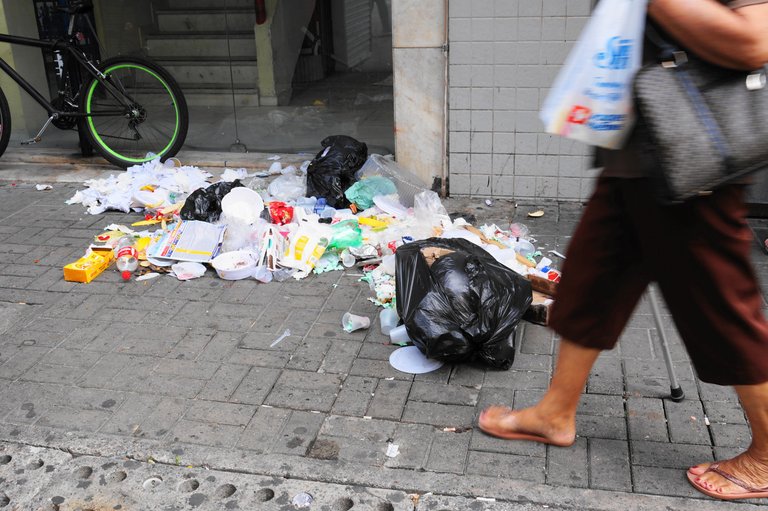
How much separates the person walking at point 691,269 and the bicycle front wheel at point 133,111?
4.73 metres

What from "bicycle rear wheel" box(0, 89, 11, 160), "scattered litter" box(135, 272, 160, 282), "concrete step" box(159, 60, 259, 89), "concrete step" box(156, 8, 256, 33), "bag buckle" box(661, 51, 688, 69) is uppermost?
"bag buckle" box(661, 51, 688, 69)

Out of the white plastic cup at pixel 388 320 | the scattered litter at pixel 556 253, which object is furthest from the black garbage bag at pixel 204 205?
the scattered litter at pixel 556 253

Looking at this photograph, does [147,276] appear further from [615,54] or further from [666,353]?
[615,54]

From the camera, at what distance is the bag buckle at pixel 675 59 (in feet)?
7.18

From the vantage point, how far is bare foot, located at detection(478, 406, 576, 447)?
2957 mm

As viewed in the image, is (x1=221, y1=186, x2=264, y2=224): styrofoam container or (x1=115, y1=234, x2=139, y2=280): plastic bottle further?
(x1=221, y1=186, x2=264, y2=224): styrofoam container

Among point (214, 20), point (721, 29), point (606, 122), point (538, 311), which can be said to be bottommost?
point (538, 311)

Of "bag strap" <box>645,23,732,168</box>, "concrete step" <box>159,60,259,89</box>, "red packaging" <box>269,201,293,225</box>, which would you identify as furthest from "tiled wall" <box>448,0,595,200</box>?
"bag strap" <box>645,23,732,168</box>

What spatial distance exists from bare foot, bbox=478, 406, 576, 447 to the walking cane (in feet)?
1.55

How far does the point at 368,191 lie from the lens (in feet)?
18.2

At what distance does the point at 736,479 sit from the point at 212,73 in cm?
599

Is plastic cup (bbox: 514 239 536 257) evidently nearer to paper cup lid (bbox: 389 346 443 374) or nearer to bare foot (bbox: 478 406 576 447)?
paper cup lid (bbox: 389 346 443 374)

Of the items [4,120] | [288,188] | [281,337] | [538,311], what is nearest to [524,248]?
[538,311]

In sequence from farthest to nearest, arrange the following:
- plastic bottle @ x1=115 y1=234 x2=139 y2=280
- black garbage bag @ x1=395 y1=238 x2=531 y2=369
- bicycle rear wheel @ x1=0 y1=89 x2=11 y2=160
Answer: bicycle rear wheel @ x1=0 y1=89 x2=11 y2=160, plastic bottle @ x1=115 y1=234 x2=139 y2=280, black garbage bag @ x1=395 y1=238 x2=531 y2=369
